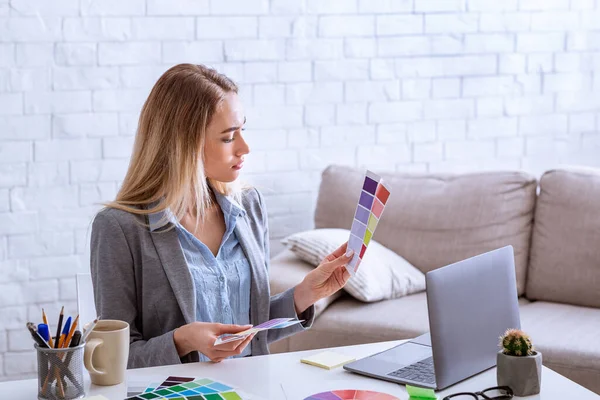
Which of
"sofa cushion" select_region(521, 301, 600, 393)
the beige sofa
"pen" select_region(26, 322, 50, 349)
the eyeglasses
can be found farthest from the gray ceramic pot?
the beige sofa

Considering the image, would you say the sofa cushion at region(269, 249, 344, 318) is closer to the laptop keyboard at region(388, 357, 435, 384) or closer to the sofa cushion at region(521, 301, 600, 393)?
the sofa cushion at region(521, 301, 600, 393)

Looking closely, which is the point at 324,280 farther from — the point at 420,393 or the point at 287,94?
the point at 287,94

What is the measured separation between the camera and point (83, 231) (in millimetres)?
3211

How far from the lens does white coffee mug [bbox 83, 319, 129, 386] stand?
1.49 meters

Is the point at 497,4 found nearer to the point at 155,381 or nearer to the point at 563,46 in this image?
the point at 563,46

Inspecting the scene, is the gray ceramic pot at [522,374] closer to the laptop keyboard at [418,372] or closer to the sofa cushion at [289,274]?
the laptop keyboard at [418,372]

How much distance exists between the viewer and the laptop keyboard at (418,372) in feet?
5.07

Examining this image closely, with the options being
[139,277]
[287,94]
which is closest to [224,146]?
[139,277]

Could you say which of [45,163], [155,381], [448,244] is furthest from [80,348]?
[448,244]

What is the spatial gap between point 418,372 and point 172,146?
74cm

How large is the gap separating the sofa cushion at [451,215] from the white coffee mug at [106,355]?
6.27 ft

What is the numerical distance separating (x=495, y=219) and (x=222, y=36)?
1271 mm

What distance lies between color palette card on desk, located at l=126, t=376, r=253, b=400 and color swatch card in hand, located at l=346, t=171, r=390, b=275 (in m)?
0.36

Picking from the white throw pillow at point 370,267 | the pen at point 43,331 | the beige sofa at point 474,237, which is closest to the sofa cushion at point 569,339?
the beige sofa at point 474,237
